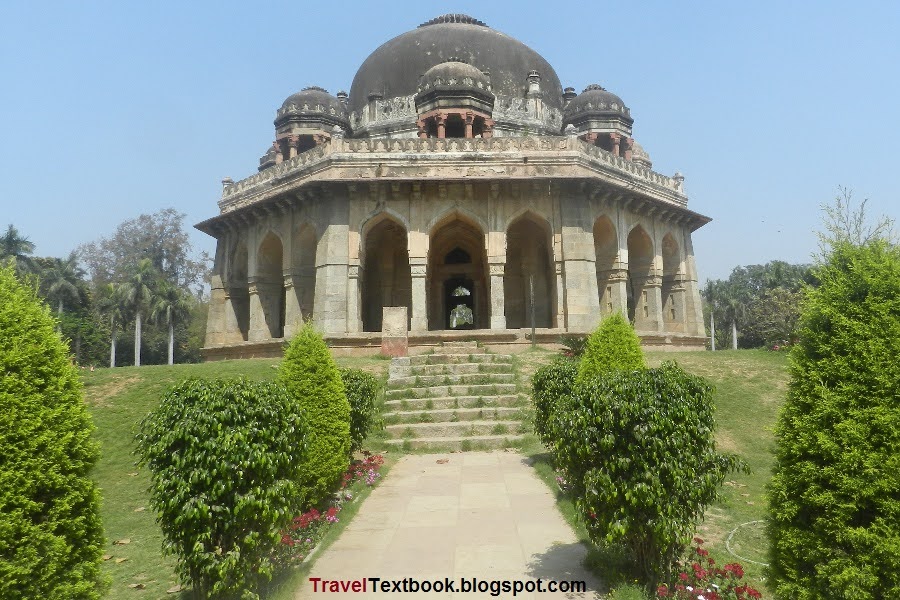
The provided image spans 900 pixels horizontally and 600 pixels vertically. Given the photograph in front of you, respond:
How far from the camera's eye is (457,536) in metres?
5.09

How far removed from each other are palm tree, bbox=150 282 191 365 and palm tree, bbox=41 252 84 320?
5.31 metres

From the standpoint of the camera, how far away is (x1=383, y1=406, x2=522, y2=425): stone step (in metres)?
9.79

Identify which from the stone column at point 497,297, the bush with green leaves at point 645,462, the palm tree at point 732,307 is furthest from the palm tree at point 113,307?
the palm tree at point 732,307

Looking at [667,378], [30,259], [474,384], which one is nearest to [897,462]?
[667,378]

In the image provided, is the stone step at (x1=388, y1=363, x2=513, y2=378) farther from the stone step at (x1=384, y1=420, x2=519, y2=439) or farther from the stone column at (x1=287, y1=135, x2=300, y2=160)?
the stone column at (x1=287, y1=135, x2=300, y2=160)

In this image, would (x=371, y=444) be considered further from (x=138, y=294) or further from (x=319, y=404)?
(x=138, y=294)

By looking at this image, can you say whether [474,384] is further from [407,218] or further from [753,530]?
[407,218]

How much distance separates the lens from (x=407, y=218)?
17.5 m

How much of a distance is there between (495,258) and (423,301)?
8.40 ft

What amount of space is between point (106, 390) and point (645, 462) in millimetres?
10236

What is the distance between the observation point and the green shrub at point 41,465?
9.22 ft

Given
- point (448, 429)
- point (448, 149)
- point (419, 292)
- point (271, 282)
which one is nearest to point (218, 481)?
point (448, 429)

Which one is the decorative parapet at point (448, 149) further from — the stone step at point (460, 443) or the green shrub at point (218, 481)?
the green shrub at point (218, 481)

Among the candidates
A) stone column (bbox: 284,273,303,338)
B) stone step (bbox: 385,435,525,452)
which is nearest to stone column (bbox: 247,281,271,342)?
stone column (bbox: 284,273,303,338)
